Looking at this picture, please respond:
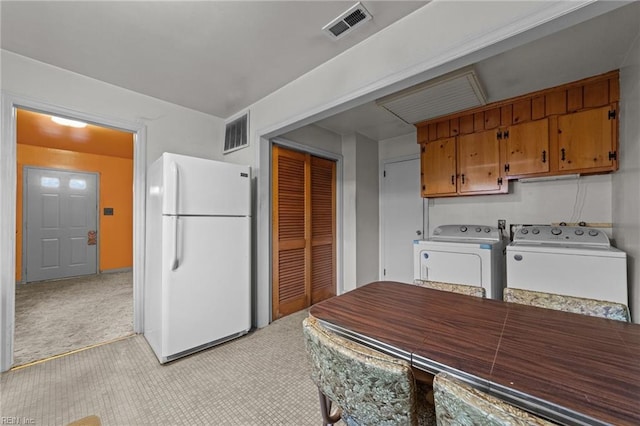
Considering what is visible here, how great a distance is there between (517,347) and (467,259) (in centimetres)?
177

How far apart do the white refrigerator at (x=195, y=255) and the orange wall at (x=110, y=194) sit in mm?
3981

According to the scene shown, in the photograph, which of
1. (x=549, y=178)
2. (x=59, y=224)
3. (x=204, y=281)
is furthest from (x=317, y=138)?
(x=59, y=224)

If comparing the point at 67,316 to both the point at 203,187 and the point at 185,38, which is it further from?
the point at 185,38

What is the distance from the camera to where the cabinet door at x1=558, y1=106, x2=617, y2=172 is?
7.11ft

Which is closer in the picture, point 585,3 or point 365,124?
point 585,3

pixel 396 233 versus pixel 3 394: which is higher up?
pixel 396 233

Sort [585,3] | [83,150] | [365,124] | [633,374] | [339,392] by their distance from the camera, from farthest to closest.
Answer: [83,150] → [365,124] → [585,3] → [339,392] → [633,374]

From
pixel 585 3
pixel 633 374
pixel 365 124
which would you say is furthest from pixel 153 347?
pixel 585 3

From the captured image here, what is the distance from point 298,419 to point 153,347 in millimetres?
1562

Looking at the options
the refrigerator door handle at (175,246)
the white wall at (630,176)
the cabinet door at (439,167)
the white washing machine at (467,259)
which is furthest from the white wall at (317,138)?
the white wall at (630,176)

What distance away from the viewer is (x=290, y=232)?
322 centimetres

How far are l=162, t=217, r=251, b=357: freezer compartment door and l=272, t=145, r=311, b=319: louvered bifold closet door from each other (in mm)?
488

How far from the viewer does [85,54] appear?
2021 mm

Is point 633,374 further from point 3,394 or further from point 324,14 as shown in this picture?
point 3,394
